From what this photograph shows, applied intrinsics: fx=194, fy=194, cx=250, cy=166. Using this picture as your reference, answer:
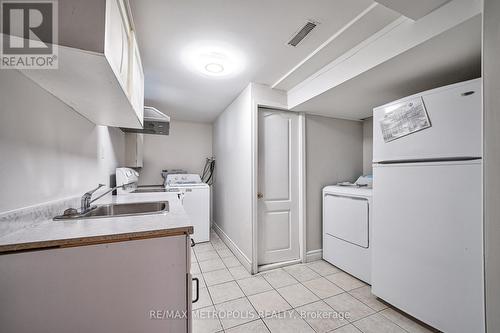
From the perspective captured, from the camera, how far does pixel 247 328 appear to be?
1455mm

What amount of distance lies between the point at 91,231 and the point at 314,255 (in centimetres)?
249

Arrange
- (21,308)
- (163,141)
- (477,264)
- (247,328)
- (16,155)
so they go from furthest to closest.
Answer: (163,141)
(247,328)
(477,264)
(16,155)
(21,308)

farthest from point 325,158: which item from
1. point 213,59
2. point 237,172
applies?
point 213,59

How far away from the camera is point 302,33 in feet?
4.75

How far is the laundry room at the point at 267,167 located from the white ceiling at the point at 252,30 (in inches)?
0.6

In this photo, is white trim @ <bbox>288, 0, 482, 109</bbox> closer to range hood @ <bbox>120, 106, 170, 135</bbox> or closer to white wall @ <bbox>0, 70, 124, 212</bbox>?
range hood @ <bbox>120, 106, 170, 135</bbox>

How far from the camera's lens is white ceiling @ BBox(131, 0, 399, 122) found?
1.22 meters

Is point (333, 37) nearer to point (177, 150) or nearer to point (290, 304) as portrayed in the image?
point (290, 304)

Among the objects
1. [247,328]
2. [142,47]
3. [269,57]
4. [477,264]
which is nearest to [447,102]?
[477,264]

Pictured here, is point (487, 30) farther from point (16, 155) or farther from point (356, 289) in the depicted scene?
point (16, 155)

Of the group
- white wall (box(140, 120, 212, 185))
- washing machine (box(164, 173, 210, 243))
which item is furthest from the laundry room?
white wall (box(140, 120, 212, 185))

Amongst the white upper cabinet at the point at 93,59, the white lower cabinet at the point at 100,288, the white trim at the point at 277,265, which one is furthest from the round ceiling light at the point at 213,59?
the white trim at the point at 277,265

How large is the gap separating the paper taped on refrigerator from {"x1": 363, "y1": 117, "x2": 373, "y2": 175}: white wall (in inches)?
51.6

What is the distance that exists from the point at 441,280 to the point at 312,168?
1576mm
